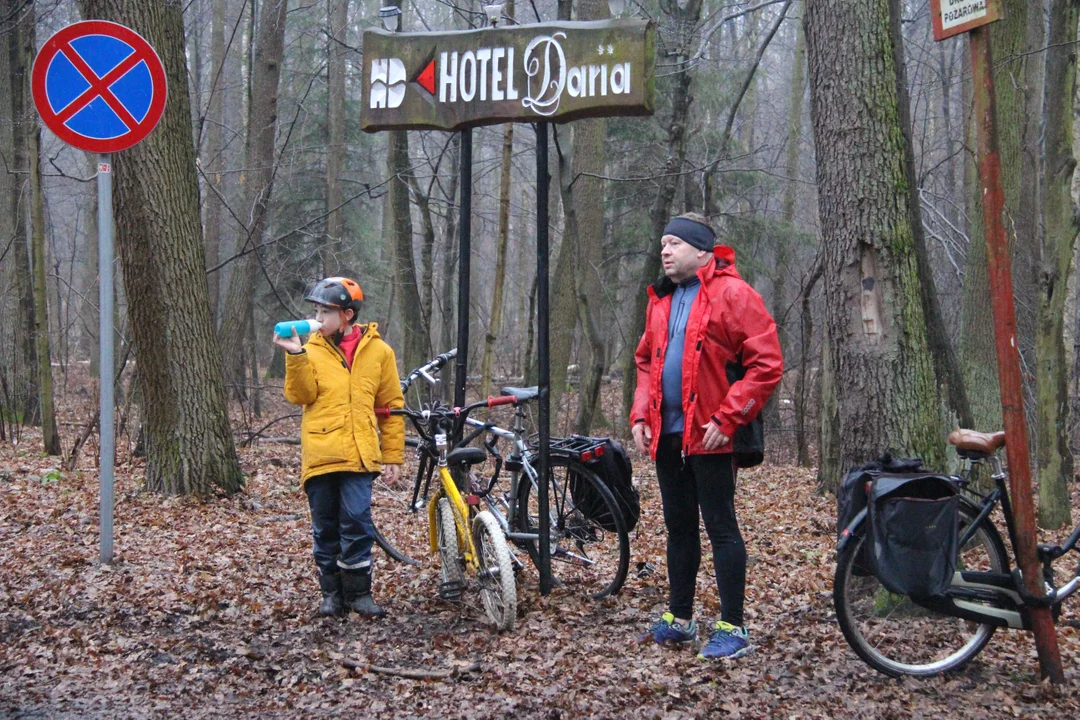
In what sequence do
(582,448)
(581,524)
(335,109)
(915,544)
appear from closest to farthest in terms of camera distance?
(915,544), (582,448), (581,524), (335,109)

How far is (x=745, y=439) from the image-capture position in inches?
184

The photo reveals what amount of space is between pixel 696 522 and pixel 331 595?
216 centimetres

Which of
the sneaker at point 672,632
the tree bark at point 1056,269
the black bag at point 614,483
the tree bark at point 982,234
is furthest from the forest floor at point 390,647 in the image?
the tree bark at point 982,234

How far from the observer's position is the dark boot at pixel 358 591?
567 cm

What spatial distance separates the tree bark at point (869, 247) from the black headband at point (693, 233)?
0.71 meters

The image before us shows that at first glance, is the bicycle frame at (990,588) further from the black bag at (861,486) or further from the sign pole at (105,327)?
the sign pole at (105,327)

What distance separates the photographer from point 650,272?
14969mm

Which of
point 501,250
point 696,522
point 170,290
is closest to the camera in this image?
point 696,522

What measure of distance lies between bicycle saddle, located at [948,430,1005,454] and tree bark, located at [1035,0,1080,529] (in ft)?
11.1

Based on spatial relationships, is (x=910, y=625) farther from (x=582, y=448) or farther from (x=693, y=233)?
(x=693, y=233)

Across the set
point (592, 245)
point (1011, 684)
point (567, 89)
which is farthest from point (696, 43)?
point (1011, 684)

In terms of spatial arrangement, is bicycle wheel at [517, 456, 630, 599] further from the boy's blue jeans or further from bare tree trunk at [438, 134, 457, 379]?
bare tree trunk at [438, 134, 457, 379]

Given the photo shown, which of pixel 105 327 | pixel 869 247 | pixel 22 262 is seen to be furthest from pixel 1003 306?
pixel 22 262

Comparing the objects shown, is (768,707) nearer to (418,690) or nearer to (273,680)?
(418,690)
